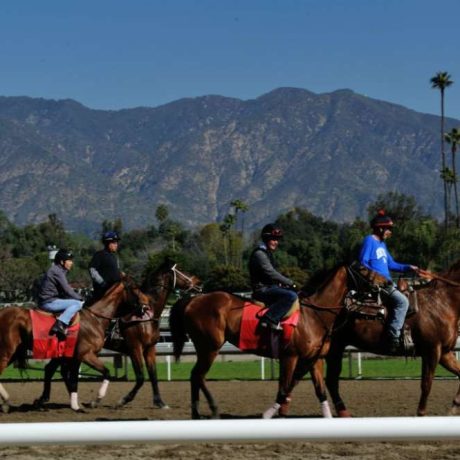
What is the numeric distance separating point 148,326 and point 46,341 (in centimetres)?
199

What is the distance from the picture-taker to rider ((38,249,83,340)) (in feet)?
47.8

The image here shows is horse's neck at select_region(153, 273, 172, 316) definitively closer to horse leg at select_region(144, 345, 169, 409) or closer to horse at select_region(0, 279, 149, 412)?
horse at select_region(0, 279, 149, 412)

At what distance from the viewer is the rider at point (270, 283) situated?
12492 mm

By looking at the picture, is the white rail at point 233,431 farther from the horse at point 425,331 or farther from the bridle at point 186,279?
the bridle at point 186,279

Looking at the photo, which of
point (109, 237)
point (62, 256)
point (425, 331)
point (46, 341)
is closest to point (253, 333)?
point (425, 331)

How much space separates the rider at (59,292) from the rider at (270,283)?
3121 millimetres

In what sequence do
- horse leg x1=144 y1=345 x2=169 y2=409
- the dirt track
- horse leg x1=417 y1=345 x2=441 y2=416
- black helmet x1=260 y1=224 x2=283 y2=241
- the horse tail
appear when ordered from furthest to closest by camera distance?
horse leg x1=144 y1=345 x2=169 y2=409
the horse tail
horse leg x1=417 y1=345 x2=441 y2=416
black helmet x1=260 y1=224 x2=283 y2=241
the dirt track

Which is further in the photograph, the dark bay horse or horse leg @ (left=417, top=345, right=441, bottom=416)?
the dark bay horse

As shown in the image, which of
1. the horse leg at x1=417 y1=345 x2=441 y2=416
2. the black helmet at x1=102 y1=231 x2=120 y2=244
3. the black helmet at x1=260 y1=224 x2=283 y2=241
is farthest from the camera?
the black helmet at x1=102 y1=231 x2=120 y2=244

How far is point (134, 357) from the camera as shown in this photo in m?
15.9

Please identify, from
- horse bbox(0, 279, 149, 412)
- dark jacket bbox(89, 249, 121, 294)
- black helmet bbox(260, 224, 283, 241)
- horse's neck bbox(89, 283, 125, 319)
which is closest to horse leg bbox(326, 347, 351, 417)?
black helmet bbox(260, 224, 283, 241)

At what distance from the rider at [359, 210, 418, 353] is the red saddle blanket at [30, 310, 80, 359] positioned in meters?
4.49

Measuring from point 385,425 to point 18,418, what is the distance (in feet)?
33.8

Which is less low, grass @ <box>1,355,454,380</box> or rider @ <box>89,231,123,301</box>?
rider @ <box>89,231,123,301</box>
